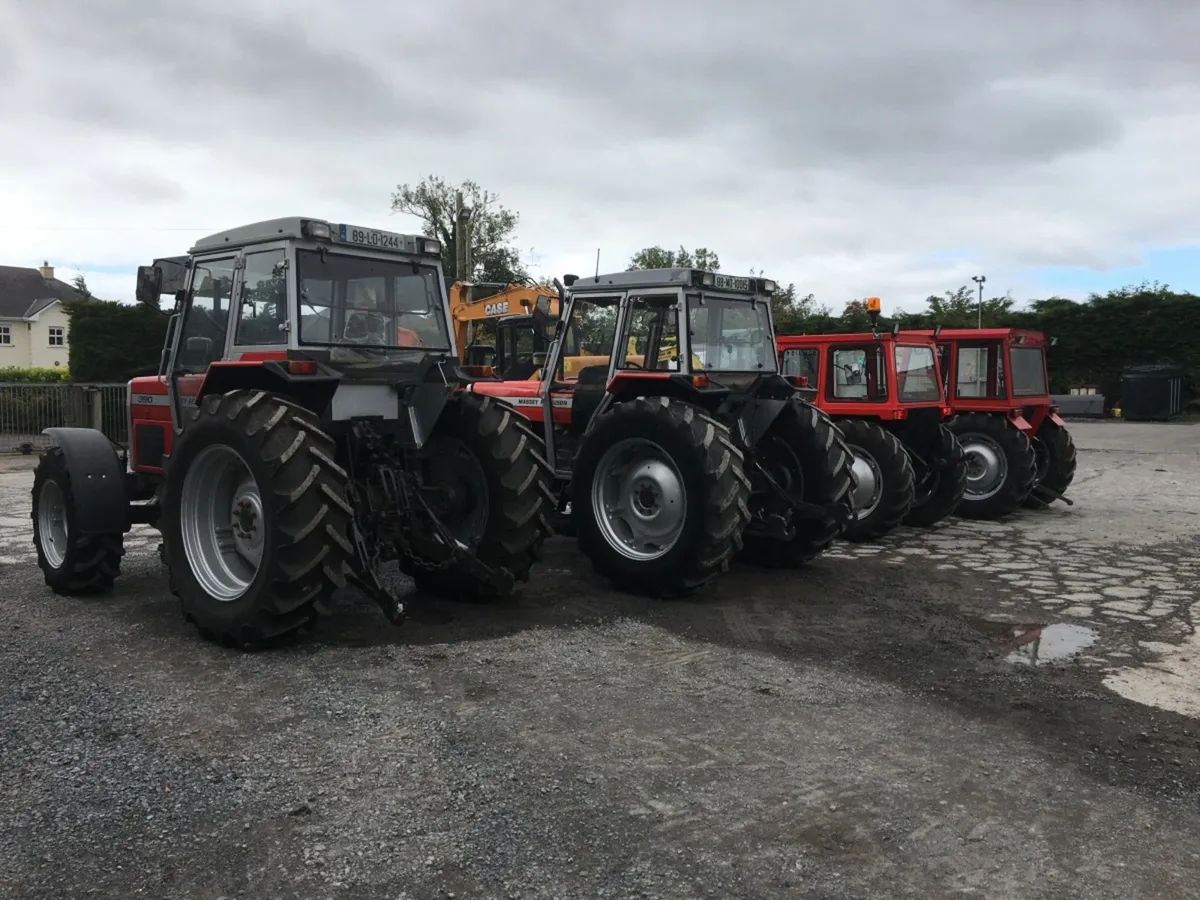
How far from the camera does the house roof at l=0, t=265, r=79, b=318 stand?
173ft

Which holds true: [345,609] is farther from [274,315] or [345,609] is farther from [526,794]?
[526,794]

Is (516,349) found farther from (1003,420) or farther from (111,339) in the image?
(111,339)

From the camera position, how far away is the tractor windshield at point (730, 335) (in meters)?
7.34

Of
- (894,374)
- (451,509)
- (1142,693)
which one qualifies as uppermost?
(894,374)

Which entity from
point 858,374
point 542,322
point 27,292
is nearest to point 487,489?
point 542,322

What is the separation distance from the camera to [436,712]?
4.35 metres

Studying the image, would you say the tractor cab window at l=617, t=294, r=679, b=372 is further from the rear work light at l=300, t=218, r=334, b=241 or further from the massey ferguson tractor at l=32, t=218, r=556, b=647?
the rear work light at l=300, t=218, r=334, b=241

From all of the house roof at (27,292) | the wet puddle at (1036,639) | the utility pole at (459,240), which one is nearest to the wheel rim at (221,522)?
the wet puddle at (1036,639)

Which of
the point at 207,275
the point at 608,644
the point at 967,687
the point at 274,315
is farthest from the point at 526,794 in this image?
the point at 207,275

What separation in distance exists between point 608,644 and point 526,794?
196cm

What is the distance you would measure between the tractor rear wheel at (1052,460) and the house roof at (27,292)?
5220 cm

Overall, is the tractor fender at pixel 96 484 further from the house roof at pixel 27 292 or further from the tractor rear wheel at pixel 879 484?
the house roof at pixel 27 292

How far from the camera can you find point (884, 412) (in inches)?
374

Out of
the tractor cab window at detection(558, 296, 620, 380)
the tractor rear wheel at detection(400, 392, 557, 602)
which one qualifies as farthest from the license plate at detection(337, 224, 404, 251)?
the tractor cab window at detection(558, 296, 620, 380)
